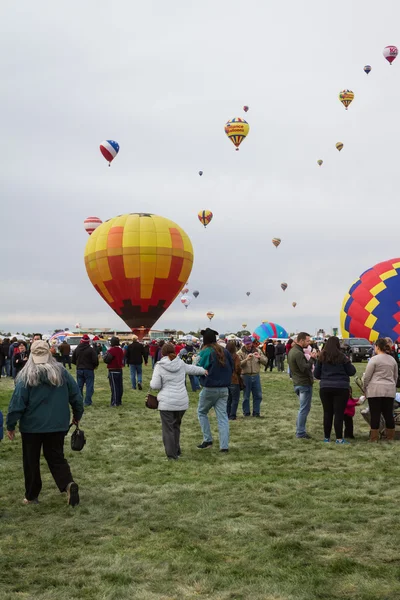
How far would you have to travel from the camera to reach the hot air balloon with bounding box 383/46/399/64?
44.3 m

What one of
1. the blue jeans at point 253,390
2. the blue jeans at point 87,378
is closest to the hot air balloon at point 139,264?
the blue jeans at point 87,378

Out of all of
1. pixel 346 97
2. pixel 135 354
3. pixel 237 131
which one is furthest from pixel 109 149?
pixel 135 354

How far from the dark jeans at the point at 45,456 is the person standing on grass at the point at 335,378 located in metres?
5.04

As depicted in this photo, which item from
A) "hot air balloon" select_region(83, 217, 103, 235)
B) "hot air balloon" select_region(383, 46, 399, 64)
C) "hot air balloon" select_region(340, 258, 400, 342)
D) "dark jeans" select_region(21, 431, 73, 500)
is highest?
"hot air balloon" select_region(383, 46, 399, 64)

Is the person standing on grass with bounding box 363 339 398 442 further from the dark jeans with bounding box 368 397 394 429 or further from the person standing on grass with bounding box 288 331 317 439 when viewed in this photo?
the person standing on grass with bounding box 288 331 317 439

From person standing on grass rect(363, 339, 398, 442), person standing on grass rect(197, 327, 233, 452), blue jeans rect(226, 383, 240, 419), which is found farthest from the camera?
blue jeans rect(226, 383, 240, 419)

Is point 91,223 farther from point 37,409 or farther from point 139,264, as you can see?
point 37,409

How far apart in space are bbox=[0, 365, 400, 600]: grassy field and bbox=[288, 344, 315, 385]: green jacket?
1.07m

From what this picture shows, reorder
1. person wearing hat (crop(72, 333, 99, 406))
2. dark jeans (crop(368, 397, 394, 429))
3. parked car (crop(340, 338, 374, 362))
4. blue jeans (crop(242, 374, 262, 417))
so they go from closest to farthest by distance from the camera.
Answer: dark jeans (crop(368, 397, 394, 429)) < blue jeans (crop(242, 374, 262, 417)) < person wearing hat (crop(72, 333, 99, 406)) < parked car (crop(340, 338, 374, 362))

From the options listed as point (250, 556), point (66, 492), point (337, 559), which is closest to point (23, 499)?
point (66, 492)

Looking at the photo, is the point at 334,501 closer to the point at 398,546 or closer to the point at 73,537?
the point at 398,546

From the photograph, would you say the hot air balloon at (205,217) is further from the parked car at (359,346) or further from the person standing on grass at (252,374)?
the person standing on grass at (252,374)

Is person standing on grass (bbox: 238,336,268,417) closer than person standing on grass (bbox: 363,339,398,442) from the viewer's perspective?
No

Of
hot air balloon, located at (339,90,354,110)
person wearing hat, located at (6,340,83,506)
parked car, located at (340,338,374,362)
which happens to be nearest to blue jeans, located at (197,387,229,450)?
person wearing hat, located at (6,340,83,506)
